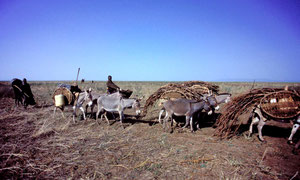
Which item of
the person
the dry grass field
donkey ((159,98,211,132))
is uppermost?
the person

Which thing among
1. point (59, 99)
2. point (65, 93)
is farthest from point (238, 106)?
point (65, 93)

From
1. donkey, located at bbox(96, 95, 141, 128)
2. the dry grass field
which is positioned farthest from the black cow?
donkey, located at bbox(96, 95, 141, 128)

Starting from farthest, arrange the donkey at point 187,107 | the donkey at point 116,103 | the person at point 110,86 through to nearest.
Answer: the person at point 110,86, the donkey at point 116,103, the donkey at point 187,107

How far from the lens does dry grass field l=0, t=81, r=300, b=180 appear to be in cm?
485

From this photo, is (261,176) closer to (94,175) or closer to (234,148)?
(234,148)

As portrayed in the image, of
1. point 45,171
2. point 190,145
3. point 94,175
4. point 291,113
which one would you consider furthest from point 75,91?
point 291,113

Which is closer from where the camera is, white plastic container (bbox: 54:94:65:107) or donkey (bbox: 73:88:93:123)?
white plastic container (bbox: 54:94:65:107)

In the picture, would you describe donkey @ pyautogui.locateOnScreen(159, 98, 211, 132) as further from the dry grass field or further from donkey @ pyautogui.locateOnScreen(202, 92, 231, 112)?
the dry grass field

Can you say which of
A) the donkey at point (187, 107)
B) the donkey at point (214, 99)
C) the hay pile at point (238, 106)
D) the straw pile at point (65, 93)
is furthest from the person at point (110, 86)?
the hay pile at point (238, 106)

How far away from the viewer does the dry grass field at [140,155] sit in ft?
15.9

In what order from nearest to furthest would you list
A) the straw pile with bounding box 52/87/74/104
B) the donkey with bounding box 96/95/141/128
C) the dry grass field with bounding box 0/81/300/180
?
the dry grass field with bounding box 0/81/300/180, the donkey with bounding box 96/95/141/128, the straw pile with bounding box 52/87/74/104

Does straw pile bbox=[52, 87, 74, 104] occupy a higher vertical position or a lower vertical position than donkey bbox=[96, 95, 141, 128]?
higher

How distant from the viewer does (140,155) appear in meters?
6.08

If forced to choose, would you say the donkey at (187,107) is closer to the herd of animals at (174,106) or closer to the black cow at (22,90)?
the herd of animals at (174,106)
